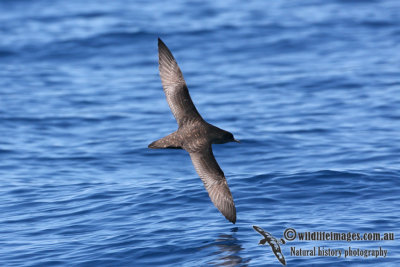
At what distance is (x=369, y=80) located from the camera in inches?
770

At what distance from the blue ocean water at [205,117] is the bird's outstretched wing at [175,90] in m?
1.76

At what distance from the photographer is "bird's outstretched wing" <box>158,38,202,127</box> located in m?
11.1

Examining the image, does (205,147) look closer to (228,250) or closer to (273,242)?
(228,250)

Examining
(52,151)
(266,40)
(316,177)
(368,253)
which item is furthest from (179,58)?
(368,253)

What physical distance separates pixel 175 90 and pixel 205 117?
239 inches

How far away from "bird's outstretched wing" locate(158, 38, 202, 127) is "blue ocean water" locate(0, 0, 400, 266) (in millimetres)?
1755

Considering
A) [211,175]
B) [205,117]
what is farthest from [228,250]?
[205,117]

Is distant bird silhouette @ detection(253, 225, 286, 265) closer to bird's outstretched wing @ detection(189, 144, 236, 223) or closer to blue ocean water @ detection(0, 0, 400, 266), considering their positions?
blue ocean water @ detection(0, 0, 400, 266)

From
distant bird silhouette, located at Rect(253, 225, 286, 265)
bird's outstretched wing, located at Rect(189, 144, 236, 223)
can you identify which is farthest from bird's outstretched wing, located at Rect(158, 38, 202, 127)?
distant bird silhouette, located at Rect(253, 225, 286, 265)

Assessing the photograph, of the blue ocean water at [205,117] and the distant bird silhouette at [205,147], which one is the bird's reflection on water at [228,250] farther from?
the distant bird silhouette at [205,147]

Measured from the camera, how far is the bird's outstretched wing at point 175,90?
1114 centimetres

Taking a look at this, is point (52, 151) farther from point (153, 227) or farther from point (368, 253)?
point (368, 253)

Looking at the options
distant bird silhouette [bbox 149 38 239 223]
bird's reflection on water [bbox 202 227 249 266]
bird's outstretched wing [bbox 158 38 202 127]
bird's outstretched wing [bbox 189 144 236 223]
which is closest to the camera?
bird's reflection on water [bbox 202 227 249 266]

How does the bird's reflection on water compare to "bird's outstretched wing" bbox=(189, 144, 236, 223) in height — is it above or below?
below
